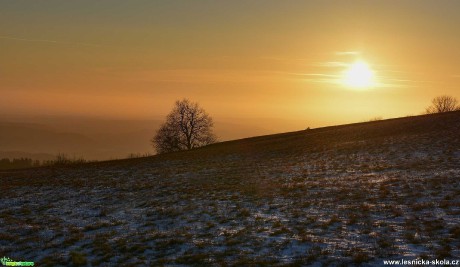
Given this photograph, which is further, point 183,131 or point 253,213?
point 183,131

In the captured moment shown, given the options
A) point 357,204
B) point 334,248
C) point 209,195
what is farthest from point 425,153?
point 334,248

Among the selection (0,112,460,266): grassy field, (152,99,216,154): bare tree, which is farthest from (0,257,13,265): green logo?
(152,99,216,154): bare tree

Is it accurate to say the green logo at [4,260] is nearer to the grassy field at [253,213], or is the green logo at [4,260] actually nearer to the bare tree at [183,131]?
the grassy field at [253,213]

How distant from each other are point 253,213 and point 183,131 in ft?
227

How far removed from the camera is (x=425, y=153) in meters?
30.8

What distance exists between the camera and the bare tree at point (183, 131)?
84.4m

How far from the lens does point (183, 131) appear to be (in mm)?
86000

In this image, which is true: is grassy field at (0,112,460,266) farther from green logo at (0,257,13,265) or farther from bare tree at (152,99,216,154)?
bare tree at (152,99,216,154)

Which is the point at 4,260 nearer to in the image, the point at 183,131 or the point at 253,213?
the point at 253,213

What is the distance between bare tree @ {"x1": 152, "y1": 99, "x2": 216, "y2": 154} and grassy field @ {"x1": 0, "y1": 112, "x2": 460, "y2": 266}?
4864cm

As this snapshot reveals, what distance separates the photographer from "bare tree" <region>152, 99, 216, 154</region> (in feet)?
277

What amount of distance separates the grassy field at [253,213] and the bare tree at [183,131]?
160 feet

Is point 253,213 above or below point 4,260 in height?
above

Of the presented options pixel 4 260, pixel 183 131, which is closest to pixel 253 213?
pixel 4 260
